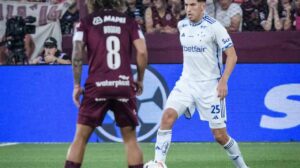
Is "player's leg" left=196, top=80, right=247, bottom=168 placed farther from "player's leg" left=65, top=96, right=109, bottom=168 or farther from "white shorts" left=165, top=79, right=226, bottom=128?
"player's leg" left=65, top=96, right=109, bottom=168

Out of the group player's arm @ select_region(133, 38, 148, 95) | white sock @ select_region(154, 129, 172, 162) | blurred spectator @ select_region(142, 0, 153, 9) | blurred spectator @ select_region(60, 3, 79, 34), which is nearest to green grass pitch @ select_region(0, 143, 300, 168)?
white sock @ select_region(154, 129, 172, 162)

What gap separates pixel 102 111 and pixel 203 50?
8.06 feet

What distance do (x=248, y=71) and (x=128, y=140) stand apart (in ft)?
22.7

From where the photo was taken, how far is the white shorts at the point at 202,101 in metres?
10.1

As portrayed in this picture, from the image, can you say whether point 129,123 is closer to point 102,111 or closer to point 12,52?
point 102,111

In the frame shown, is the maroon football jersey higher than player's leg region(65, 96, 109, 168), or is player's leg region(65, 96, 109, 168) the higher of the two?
the maroon football jersey

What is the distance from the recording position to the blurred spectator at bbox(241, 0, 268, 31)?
15.5 m

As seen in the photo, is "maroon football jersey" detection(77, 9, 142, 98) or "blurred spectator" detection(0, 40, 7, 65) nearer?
"maroon football jersey" detection(77, 9, 142, 98)

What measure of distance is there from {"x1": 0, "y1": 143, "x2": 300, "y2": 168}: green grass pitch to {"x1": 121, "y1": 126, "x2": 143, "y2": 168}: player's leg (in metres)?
3.17

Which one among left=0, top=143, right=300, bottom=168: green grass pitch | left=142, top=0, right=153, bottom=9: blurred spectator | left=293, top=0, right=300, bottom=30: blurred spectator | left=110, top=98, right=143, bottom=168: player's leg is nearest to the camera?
left=110, top=98, right=143, bottom=168: player's leg

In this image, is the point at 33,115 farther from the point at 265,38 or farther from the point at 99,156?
the point at 265,38

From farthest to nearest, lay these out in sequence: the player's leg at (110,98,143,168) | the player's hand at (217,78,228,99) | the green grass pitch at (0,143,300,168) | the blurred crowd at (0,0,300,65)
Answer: the blurred crowd at (0,0,300,65) < the green grass pitch at (0,143,300,168) < the player's hand at (217,78,228,99) < the player's leg at (110,98,143,168)

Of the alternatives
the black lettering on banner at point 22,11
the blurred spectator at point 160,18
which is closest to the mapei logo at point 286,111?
the blurred spectator at point 160,18

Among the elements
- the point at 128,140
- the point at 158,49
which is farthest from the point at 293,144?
the point at 128,140
